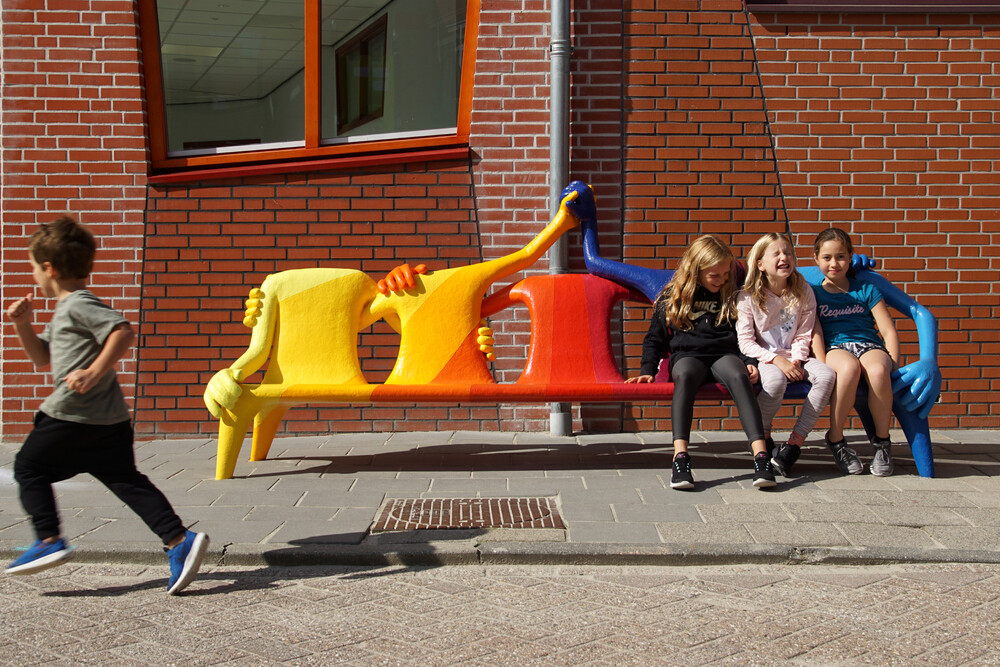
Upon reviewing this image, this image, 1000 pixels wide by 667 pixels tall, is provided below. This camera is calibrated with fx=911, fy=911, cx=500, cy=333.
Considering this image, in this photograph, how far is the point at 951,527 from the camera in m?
4.09

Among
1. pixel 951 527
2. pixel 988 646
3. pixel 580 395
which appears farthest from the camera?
pixel 580 395

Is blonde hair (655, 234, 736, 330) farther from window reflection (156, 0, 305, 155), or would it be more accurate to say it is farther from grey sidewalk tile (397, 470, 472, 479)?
window reflection (156, 0, 305, 155)

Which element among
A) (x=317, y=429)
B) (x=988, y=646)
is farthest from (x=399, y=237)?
(x=988, y=646)

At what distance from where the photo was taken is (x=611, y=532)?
4035 mm

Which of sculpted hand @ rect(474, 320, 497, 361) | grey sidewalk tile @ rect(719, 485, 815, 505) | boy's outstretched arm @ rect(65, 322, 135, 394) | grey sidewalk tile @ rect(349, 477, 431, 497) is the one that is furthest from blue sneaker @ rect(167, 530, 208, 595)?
grey sidewalk tile @ rect(719, 485, 815, 505)

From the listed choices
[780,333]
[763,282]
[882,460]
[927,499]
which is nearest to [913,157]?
[763,282]

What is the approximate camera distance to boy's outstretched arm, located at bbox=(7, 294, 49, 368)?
3.49 meters

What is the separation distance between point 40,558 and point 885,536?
136 inches

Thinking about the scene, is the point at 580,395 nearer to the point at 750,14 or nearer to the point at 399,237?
the point at 399,237

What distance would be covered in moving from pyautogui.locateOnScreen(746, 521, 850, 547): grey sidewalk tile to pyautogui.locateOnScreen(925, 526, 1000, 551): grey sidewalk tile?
43 cm

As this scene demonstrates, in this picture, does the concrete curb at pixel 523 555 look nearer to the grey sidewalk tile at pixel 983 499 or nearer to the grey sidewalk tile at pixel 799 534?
the grey sidewalk tile at pixel 799 534

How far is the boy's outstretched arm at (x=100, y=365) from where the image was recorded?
135 inches

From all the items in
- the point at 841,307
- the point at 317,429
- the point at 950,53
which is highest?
the point at 950,53

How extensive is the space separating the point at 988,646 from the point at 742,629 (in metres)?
0.76
